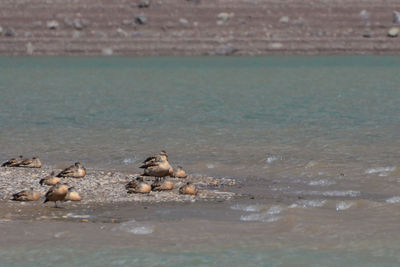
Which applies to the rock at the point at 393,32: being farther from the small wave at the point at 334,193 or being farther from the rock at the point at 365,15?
the small wave at the point at 334,193

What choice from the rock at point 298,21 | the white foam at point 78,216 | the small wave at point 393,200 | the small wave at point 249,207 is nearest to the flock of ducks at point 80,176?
the white foam at point 78,216

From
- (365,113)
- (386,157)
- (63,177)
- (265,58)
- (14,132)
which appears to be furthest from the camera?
(265,58)

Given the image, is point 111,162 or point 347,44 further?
point 347,44

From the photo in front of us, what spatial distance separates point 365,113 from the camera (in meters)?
23.7

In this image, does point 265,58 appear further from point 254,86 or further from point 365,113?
point 365,113

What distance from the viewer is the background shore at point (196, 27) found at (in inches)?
2339

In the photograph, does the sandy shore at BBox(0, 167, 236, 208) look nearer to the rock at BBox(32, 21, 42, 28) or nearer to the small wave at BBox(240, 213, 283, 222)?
the small wave at BBox(240, 213, 283, 222)

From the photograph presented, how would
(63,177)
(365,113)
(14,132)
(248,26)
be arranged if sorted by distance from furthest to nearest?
1. (248,26)
2. (365,113)
3. (14,132)
4. (63,177)

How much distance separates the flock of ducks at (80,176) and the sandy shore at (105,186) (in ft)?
0.30

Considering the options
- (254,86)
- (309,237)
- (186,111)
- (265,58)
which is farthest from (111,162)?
(265,58)

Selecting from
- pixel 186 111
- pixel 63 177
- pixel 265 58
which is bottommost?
pixel 265 58

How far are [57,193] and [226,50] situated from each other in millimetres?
49221

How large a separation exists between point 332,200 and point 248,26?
169 feet

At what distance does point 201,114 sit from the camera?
24.1m
